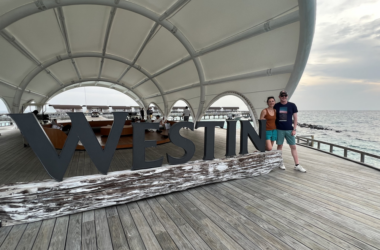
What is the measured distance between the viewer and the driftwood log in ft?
7.30

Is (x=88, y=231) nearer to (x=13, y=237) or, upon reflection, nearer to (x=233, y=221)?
(x=13, y=237)

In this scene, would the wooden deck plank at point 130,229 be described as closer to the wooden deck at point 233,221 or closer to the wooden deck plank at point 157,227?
the wooden deck at point 233,221

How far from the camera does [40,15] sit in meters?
9.02

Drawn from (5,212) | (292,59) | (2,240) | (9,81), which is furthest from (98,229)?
(9,81)

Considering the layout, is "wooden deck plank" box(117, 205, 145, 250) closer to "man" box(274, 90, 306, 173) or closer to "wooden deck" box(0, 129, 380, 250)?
"wooden deck" box(0, 129, 380, 250)

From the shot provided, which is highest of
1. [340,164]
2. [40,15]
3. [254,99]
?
[40,15]

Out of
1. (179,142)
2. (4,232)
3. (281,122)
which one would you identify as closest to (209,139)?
(179,142)

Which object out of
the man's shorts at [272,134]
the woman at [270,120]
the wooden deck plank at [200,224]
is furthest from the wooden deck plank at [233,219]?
the man's shorts at [272,134]

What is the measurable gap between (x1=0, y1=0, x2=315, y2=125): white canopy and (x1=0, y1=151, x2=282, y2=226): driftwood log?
595cm

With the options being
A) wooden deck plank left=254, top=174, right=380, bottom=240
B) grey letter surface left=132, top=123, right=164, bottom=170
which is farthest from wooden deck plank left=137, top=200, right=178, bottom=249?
wooden deck plank left=254, top=174, right=380, bottom=240

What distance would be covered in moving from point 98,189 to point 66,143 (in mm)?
837

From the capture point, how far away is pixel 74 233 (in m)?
2.12

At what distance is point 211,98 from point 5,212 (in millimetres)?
13519

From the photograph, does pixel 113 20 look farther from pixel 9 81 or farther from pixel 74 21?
pixel 9 81
